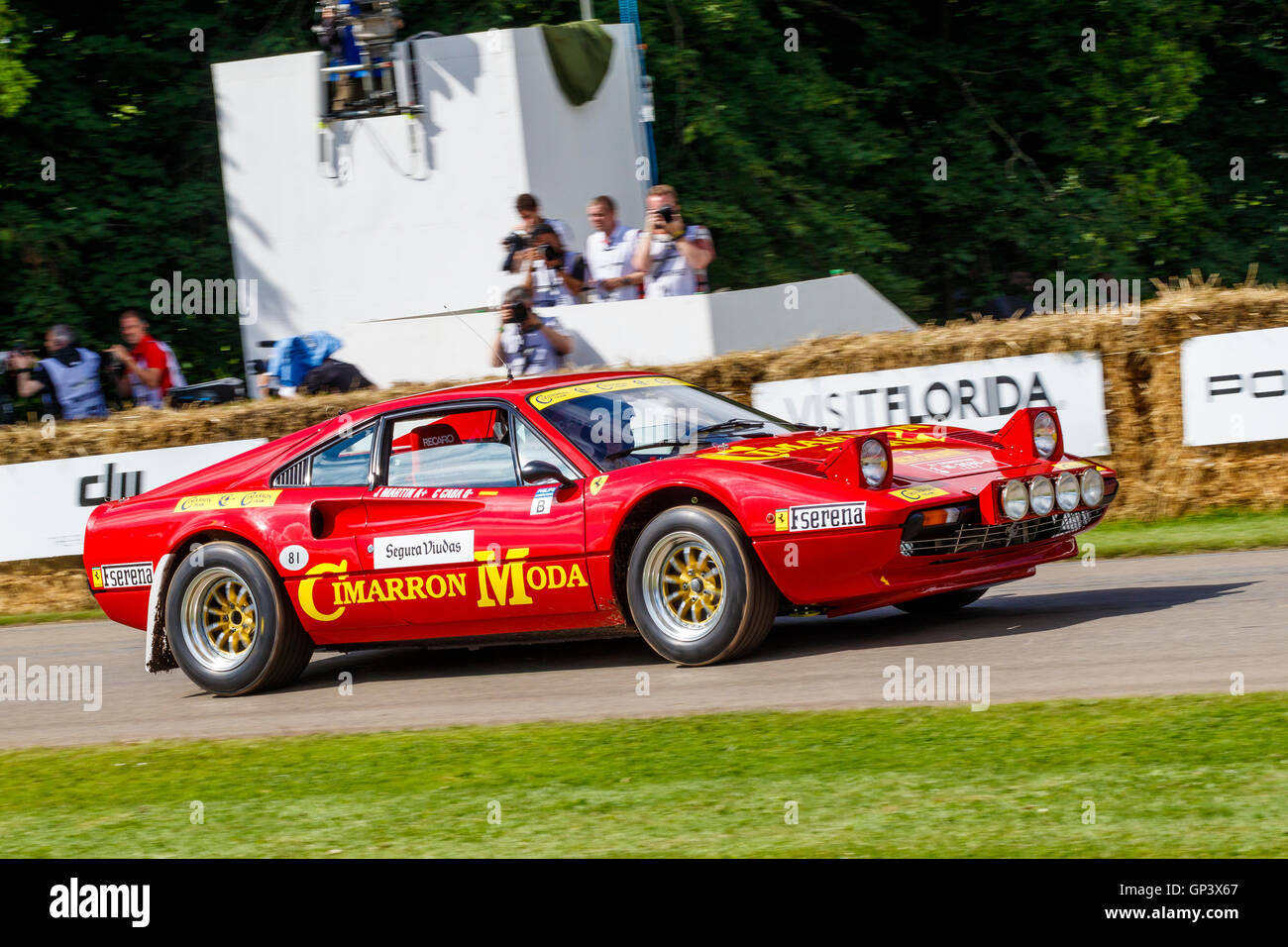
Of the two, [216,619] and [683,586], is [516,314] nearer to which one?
[216,619]

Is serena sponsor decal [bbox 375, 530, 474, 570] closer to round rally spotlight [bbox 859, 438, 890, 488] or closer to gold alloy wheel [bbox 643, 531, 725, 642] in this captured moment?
gold alloy wheel [bbox 643, 531, 725, 642]

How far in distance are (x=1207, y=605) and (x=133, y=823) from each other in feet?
15.1

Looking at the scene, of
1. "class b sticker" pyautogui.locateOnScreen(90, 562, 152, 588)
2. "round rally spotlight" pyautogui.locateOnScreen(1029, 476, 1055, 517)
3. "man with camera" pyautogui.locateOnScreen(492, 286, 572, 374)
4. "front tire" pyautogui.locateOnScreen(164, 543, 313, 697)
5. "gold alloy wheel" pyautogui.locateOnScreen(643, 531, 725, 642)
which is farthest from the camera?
"man with camera" pyautogui.locateOnScreen(492, 286, 572, 374)

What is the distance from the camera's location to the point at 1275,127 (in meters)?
21.8

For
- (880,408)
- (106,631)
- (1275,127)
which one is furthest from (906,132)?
(106,631)

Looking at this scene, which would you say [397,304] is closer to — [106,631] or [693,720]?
[106,631]

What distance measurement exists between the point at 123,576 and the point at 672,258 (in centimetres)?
536

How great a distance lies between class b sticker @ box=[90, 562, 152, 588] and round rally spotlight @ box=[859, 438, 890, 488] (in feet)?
11.7

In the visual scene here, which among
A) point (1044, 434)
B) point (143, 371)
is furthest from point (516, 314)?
point (1044, 434)

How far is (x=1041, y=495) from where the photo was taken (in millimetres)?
6676

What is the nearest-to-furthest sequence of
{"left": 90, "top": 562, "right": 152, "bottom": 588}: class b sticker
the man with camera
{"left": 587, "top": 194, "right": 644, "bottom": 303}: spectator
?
{"left": 90, "top": 562, "right": 152, "bottom": 588}: class b sticker
the man with camera
{"left": 587, "top": 194, "right": 644, "bottom": 303}: spectator

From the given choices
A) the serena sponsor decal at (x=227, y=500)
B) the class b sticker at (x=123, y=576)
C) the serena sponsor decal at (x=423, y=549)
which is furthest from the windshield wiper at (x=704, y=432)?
the class b sticker at (x=123, y=576)

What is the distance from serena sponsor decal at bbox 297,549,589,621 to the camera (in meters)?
6.82

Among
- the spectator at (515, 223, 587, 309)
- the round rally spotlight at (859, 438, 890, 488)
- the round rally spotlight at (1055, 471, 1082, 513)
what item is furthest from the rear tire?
the spectator at (515, 223, 587, 309)
